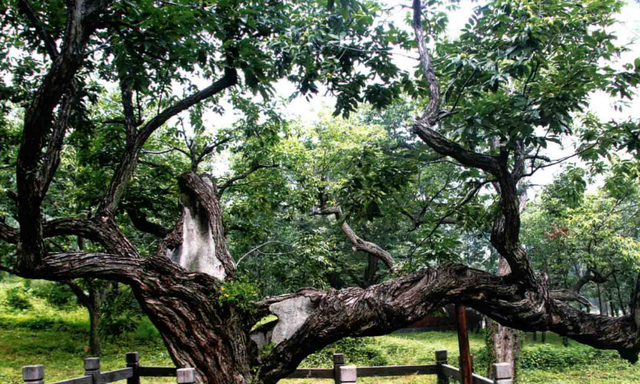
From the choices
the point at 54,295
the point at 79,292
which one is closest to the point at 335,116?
the point at 79,292

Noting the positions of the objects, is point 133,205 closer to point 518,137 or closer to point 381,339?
point 518,137

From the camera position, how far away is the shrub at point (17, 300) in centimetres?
1544

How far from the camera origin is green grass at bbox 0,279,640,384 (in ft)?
38.8

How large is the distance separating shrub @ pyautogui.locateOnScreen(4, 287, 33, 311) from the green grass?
6.6 inches

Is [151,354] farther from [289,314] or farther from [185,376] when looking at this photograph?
[185,376]

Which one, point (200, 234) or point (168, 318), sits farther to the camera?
point (200, 234)

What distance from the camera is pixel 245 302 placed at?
4582 millimetres

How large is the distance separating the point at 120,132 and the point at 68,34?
4333mm

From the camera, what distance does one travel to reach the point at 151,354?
1397cm

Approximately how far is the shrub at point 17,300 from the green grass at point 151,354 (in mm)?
166

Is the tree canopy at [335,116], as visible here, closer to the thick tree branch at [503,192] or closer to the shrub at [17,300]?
the thick tree branch at [503,192]

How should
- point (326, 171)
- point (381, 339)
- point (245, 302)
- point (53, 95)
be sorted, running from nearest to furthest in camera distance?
point (53, 95) → point (245, 302) → point (326, 171) → point (381, 339)

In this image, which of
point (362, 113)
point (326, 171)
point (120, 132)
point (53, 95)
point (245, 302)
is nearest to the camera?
point (53, 95)

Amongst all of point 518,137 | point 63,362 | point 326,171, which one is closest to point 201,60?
point 518,137
